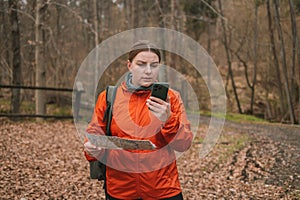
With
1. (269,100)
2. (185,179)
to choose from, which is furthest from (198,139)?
(269,100)

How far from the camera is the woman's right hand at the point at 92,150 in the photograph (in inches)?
99.9

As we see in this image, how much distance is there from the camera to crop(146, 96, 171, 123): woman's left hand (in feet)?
7.50

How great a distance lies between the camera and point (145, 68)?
96.3 inches

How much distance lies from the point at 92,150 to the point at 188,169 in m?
5.83

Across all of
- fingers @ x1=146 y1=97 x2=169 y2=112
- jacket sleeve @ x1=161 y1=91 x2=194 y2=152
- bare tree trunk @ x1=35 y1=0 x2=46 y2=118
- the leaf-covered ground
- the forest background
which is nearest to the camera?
fingers @ x1=146 y1=97 x2=169 y2=112

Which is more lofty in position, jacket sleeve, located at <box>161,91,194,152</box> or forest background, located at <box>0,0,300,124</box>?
forest background, located at <box>0,0,300,124</box>

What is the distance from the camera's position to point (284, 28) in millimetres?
19891

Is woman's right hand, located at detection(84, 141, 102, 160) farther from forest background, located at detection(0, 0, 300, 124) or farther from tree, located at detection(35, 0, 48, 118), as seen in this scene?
forest background, located at detection(0, 0, 300, 124)

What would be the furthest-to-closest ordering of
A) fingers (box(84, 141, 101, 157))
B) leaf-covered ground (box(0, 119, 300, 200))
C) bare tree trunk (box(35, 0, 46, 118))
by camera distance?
bare tree trunk (box(35, 0, 46, 118)) → leaf-covered ground (box(0, 119, 300, 200)) → fingers (box(84, 141, 101, 157))

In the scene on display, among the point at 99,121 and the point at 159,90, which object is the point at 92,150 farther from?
the point at 159,90

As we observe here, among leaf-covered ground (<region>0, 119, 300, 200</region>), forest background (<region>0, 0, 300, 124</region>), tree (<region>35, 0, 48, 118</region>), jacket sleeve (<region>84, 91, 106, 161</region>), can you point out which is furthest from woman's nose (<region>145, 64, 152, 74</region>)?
forest background (<region>0, 0, 300, 124</region>)

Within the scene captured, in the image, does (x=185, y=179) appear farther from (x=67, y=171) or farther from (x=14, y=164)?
(x=14, y=164)

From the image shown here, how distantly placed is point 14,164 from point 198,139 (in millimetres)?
6610

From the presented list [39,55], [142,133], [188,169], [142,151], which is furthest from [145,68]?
[39,55]
